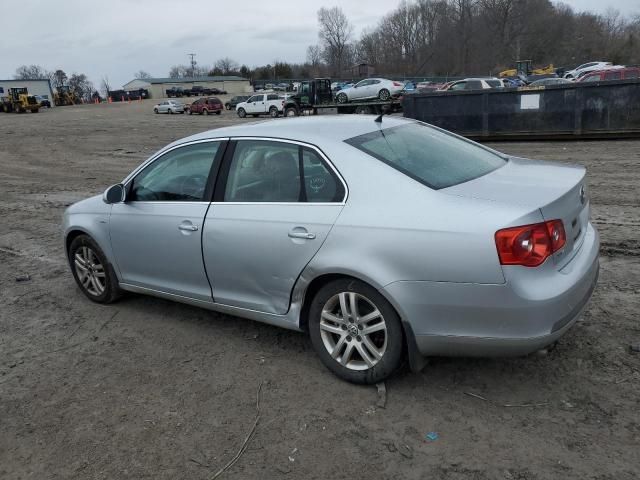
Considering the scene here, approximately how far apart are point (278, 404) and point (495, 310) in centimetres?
141

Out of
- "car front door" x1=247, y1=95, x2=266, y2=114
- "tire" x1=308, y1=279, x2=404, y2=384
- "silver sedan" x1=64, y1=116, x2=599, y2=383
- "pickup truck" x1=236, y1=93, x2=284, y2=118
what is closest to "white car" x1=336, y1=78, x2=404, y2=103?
"pickup truck" x1=236, y1=93, x2=284, y2=118

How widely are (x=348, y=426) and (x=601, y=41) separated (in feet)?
397

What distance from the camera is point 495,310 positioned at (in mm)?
2867

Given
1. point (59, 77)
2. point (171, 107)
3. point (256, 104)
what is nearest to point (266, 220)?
point (256, 104)

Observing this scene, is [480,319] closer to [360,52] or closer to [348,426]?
[348,426]

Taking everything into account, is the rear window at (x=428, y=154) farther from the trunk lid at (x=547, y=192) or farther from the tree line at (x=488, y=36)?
the tree line at (x=488, y=36)

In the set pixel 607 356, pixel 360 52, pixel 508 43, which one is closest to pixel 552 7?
pixel 508 43

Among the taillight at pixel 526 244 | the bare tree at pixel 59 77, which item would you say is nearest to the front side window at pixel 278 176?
the taillight at pixel 526 244

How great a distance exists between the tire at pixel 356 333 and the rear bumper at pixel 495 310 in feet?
0.45

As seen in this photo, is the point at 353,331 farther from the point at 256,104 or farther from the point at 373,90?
the point at 256,104

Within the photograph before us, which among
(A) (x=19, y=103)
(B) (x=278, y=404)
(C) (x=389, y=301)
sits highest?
(A) (x=19, y=103)

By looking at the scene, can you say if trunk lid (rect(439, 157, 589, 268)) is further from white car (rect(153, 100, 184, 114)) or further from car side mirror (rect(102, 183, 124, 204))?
white car (rect(153, 100, 184, 114))

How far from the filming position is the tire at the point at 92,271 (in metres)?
4.93

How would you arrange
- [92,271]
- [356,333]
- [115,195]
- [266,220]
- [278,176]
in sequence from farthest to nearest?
1. [92,271]
2. [115,195]
3. [278,176]
4. [266,220]
5. [356,333]
